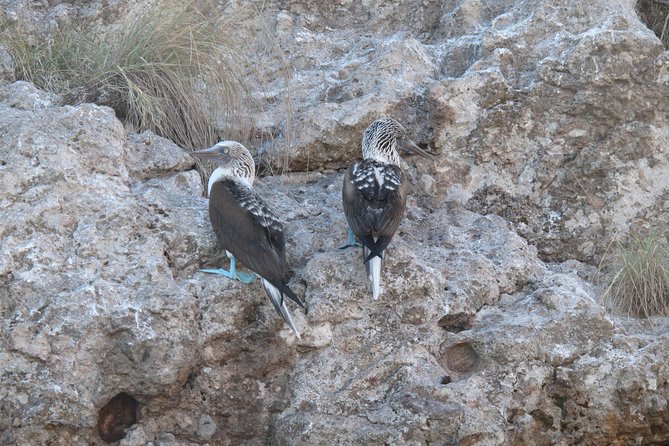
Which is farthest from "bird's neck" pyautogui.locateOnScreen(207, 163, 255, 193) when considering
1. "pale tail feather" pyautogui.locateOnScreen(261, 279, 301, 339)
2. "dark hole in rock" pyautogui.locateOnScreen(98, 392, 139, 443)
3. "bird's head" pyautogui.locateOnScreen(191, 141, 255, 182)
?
"dark hole in rock" pyautogui.locateOnScreen(98, 392, 139, 443)

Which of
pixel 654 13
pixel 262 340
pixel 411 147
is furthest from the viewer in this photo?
pixel 654 13

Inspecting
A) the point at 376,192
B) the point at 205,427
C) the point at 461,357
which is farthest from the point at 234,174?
the point at 461,357

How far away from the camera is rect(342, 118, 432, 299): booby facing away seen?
4168mm

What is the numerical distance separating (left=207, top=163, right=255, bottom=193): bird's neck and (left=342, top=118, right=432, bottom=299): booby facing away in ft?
1.61

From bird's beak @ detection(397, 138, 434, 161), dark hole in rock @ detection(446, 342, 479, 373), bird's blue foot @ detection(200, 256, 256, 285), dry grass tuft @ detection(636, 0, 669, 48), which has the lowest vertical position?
dark hole in rock @ detection(446, 342, 479, 373)

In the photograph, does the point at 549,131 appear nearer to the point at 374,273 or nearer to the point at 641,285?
the point at 641,285

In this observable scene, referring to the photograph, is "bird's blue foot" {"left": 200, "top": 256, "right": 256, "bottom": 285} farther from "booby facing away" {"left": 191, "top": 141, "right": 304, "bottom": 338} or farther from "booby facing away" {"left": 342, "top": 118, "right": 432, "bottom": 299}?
"booby facing away" {"left": 342, "top": 118, "right": 432, "bottom": 299}

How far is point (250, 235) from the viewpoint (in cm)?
421

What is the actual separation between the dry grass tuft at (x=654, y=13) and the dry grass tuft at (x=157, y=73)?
2.53 m

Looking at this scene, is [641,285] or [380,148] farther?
[380,148]

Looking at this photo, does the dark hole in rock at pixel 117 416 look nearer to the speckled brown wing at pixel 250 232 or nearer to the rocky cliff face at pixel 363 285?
the rocky cliff face at pixel 363 285

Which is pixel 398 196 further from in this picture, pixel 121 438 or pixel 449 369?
pixel 121 438

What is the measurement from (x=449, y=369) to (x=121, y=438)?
55.1 inches

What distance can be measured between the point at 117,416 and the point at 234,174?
1294 millimetres
